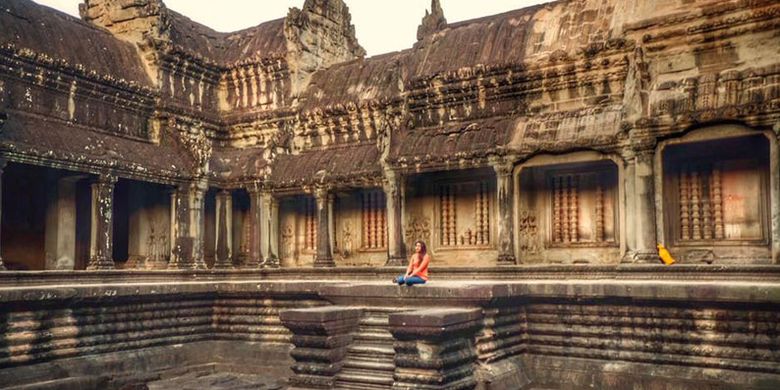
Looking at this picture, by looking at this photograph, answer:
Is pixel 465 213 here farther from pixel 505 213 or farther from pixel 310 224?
pixel 310 224

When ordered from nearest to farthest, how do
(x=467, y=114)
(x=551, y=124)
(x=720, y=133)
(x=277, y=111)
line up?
1. (x=720, y=133)
2. (x=551, y=124)
3. (x=467, y=114)
4. (x=277, y=111)

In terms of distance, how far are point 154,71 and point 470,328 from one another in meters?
13.7

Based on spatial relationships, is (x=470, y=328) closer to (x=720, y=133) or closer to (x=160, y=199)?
(x=720, y=133)

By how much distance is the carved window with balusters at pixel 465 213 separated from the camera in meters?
17.0

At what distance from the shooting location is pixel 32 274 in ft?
42.6

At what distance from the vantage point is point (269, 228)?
63.4 ft

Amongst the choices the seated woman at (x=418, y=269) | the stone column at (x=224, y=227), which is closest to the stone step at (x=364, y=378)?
the seated woman at (x=418, y=269)

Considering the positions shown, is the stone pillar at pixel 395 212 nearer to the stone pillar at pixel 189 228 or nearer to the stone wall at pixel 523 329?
the stone pillar at pixel 189 228

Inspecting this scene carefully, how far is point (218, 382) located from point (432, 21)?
1213 cm

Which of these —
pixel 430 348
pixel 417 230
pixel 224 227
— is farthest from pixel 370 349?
pixel 224 227

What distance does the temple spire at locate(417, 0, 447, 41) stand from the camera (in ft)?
65.5

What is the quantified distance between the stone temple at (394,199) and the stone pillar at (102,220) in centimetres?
6

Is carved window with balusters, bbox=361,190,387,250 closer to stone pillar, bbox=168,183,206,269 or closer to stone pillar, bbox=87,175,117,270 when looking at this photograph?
stone pillar, bbox=168,183,206,269

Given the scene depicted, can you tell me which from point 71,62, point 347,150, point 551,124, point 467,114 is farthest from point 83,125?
point 551,124
